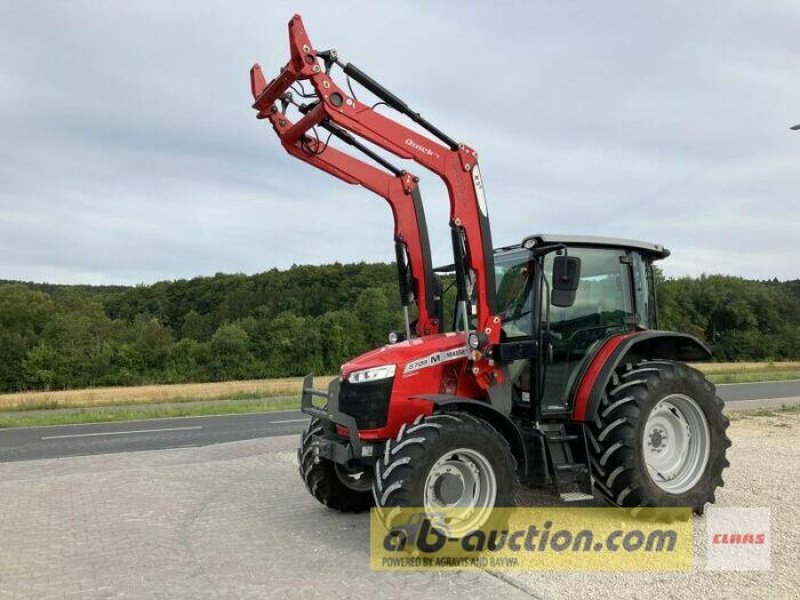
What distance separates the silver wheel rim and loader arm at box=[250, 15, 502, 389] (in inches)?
30.3

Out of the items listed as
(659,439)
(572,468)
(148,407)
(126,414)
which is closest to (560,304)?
(572,468)

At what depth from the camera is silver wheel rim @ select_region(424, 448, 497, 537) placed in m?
4.79

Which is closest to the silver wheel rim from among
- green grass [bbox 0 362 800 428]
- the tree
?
green grass [bbox 0 362 800 428]

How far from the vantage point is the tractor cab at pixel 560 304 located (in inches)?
222

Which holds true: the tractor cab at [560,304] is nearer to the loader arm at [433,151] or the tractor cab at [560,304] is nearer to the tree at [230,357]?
the loader arm at [433,151]

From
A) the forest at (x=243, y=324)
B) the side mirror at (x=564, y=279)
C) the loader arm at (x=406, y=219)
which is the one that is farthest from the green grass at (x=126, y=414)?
the forest at (x=243, y=324)

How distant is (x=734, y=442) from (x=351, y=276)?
209ft

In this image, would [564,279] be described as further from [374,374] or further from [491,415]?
[374,374]

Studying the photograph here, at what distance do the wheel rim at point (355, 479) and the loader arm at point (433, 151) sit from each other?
5.12 ft

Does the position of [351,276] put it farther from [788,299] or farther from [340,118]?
[340,118]

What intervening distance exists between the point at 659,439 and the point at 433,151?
3203 millimetres

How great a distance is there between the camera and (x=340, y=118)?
515cm

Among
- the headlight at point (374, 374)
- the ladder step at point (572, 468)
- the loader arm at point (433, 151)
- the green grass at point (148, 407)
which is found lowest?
the green grass at point (148, 407)

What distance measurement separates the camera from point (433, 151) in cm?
545
